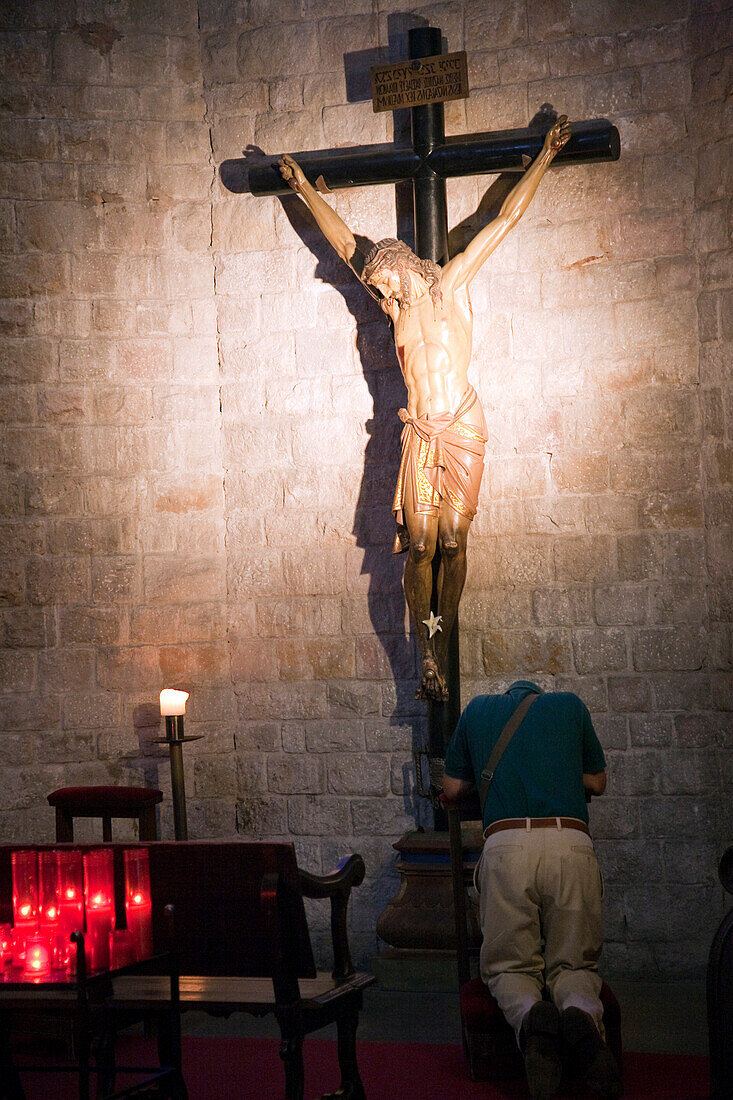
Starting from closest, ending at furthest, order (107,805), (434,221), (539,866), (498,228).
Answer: (539,866) < (107,805) < (498,228) < (434,221)

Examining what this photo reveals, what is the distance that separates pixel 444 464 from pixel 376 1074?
2280 mm

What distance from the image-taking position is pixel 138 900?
293cm

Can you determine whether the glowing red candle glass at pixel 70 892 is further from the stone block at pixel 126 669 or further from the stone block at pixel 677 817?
the stone block at pixel 677 817

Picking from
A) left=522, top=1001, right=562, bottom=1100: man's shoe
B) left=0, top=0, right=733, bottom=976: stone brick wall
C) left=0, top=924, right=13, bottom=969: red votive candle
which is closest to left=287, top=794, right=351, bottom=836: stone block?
left=0, top=0, right=733, bottom=976: stone brick wall

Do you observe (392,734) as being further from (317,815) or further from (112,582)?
(112,582)

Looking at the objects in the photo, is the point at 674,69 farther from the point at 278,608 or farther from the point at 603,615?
the point at 278,608

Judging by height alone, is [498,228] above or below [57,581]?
above

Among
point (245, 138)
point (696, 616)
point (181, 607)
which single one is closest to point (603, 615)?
point (696, 616)

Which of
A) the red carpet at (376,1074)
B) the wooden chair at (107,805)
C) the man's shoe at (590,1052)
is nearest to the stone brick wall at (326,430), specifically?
the wooden chair at (107,805)

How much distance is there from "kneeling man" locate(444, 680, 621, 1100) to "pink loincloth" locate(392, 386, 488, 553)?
130cm

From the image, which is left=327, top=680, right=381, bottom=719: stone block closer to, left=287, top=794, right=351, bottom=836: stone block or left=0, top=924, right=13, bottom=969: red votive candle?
left=287, top=794, right=351, bottom=836: stone block

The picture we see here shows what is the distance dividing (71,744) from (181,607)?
2.67ft

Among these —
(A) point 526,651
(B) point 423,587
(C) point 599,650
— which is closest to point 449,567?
(B) point 423,587

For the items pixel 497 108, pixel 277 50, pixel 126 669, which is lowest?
pixel 126 669
